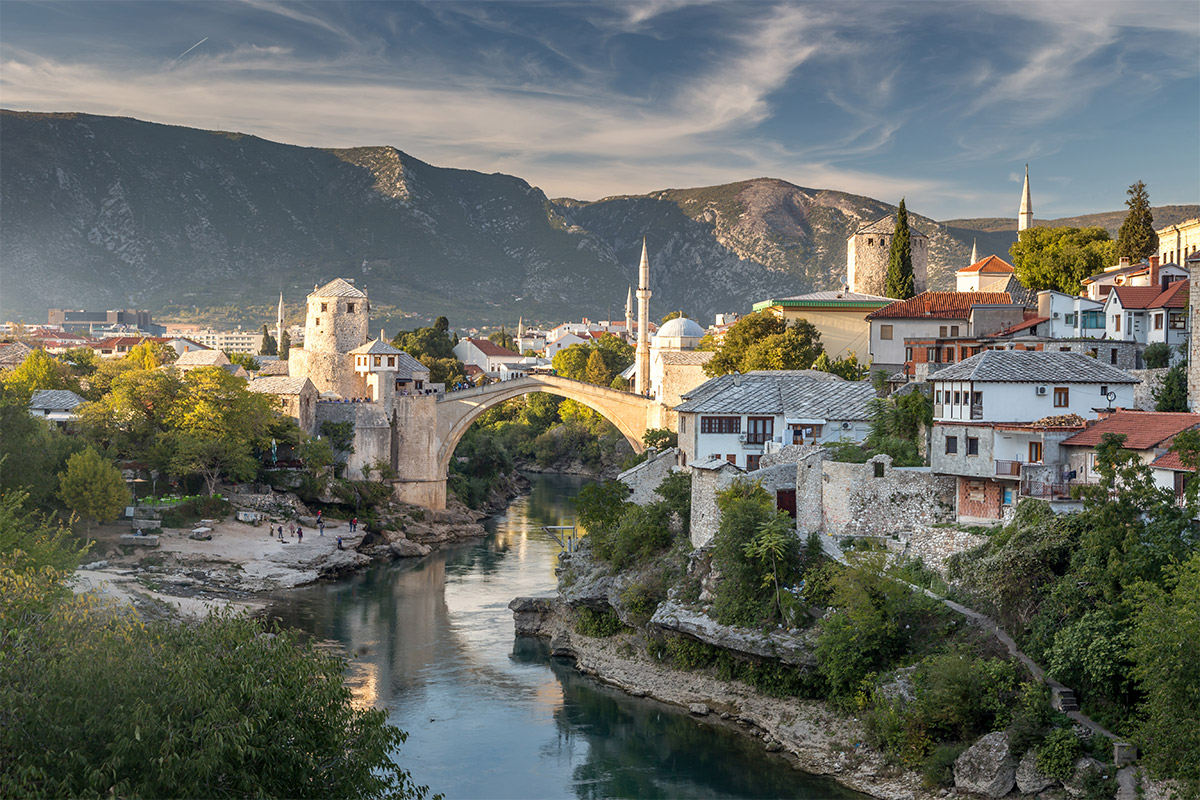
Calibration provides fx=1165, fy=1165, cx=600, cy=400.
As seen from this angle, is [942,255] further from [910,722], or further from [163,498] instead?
[910,722]

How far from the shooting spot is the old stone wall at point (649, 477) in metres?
37.6

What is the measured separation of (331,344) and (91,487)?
64.3ft

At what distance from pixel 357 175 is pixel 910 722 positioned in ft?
539

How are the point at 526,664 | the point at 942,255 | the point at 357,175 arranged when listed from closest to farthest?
the point at 526,664
the point at 942,255
the point at 357,175

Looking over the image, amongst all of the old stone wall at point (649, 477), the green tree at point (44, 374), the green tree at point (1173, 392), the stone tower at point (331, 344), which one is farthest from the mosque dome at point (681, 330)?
the green tree at point (1173, 392)

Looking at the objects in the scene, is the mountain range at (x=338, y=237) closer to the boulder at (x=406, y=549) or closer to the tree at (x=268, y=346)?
the tree at (x=268, y=346)

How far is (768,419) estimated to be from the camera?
33812 millimetres

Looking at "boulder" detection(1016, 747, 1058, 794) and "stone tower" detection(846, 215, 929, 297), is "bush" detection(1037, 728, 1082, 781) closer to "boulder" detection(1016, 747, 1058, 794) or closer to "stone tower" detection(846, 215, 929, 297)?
"boulder" detection(1016, 747, 1058, 794)

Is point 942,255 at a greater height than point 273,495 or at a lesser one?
greater

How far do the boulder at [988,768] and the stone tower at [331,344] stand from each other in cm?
4173

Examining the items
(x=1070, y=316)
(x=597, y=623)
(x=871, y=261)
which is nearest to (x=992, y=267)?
(x=871, y=261)

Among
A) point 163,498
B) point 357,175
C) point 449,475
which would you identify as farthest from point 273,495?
point 357,175

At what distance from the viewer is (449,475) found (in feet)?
201

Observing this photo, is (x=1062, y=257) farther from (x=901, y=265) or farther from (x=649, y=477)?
(x=649, y=477)
